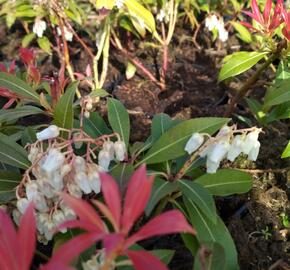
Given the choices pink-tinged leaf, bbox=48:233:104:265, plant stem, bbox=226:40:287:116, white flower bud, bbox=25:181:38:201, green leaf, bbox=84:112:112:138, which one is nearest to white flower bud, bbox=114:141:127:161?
white flower bud, bbox=25:181:38:201

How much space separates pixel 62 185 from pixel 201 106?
143 centimetres

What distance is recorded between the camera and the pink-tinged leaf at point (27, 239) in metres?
0.85

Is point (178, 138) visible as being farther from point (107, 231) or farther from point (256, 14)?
point (256, 14)

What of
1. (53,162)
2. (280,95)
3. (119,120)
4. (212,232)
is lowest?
(212,232)

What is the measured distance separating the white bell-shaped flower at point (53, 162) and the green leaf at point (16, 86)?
0.55 m

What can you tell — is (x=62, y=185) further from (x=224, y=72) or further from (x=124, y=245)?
(x=224, y=72)

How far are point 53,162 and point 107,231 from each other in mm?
325

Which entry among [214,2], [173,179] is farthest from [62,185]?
[214,2]

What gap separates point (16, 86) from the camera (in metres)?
1.64

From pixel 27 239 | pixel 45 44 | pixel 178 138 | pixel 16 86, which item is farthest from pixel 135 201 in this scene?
pixel 45 44

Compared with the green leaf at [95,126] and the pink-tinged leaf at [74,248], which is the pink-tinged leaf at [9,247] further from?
the green leaf at [95,126]

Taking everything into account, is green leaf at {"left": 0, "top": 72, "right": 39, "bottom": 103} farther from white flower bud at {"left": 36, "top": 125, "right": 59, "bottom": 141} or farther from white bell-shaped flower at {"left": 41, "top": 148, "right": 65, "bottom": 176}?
white bell-shaped flower at {"left": 41, "top": 148, "right": 65, "bottom": 176}

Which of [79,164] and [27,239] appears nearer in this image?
[27,239]

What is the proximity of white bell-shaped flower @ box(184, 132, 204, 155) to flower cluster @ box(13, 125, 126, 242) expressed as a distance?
0.53 feet
